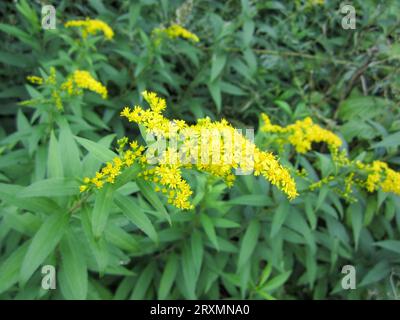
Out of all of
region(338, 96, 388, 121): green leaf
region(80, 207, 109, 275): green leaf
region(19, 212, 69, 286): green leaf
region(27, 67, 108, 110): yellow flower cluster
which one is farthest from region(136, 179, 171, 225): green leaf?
region(338, 96, 388, 121): green leaf

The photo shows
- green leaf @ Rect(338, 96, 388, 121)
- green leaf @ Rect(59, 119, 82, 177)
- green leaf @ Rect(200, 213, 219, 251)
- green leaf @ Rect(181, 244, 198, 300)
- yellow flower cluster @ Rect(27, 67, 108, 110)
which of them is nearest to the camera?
green leaf @ Rect(59, 119, 82, 177)

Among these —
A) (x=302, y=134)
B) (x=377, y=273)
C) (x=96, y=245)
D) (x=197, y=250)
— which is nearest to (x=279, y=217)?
(x=197, y=250)

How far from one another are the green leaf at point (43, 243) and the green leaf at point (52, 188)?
190 millimetres

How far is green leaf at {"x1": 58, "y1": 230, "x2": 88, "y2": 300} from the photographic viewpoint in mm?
2312

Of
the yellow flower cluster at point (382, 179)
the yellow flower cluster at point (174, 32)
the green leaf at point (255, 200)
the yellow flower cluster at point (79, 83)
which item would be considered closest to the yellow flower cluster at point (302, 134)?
the yellow flower cluster at point (382, 179)

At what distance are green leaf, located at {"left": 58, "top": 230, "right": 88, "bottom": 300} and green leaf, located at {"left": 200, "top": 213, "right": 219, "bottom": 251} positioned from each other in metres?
0.99

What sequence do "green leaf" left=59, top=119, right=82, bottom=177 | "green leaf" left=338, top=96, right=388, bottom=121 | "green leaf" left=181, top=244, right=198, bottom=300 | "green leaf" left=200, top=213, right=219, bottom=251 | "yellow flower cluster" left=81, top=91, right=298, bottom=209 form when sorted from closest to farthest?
"yellow flower cluster" left=81, top=91, right=298, bottom=209 < "green leaf" left=59, top=119, right=82, bottom=177 < "green leaf" left=200, top=213, right=219, bottom=251 < "green leaf" left=181, top=244, right=198, bottom=300 < "green leaf" left=338, top=96, right=388, bottom=121

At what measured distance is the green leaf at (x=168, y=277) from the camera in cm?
317

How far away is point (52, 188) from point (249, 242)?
1.80 meters

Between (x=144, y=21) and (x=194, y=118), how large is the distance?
52.4 inches

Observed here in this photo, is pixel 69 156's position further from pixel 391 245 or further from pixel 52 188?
pixel 391 245

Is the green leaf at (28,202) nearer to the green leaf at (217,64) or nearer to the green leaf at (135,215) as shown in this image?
the green leaf at (135,215)

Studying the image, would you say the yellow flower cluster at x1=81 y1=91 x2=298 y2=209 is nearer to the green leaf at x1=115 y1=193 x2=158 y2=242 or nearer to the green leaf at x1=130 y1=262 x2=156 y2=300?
the green leaf at x1=115 y1=193 x2=158 y2=242

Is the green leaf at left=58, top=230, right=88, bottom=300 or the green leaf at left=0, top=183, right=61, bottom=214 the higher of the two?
the green leaf at left=0, top=183, right=61, bottom=214
